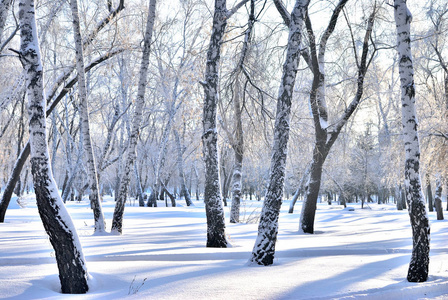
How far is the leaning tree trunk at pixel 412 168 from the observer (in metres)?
5.98

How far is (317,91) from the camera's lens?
1304 cm

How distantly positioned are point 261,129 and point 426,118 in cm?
870

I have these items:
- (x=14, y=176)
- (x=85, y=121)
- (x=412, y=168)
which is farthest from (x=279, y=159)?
(x=14, y=176)

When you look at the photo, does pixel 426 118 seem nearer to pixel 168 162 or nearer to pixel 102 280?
pixel 102 280

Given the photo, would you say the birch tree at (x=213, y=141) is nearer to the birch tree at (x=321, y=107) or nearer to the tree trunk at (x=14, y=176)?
the birch tree at (x=321, y=107)

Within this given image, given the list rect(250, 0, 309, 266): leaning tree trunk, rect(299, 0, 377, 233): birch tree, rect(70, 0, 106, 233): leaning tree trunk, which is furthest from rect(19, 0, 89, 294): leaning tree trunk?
rect(299, 0, 377, 233): birch tree

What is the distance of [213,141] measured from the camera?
882 centimetres

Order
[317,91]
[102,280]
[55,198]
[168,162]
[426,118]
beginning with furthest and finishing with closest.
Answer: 1. [168,162]
2. [426,118]
3. [317,91]
4. [102,280]
5. [55,198]

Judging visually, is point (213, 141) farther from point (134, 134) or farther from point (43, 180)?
point (43, 180)

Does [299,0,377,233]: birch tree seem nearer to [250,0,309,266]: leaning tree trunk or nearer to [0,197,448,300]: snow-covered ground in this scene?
[0,197,448,300]: snow-covered ground

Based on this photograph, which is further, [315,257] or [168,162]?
[168,162]

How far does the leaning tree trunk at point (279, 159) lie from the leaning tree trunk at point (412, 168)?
161 centimetres

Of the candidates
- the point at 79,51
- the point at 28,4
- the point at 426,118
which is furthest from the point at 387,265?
the point at 426,118

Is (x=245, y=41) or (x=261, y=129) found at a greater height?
(x=245, y=41)
